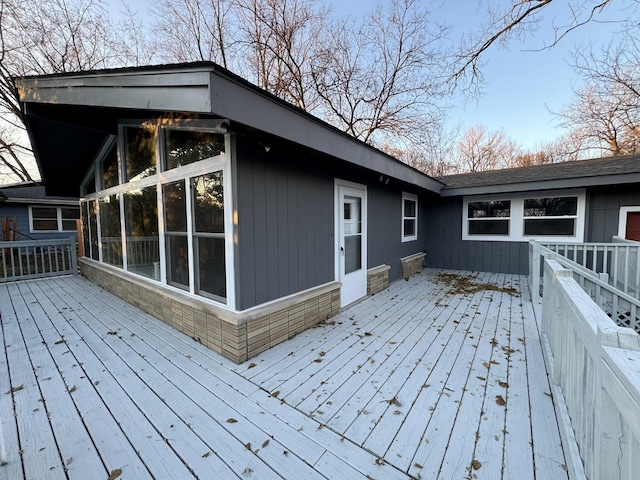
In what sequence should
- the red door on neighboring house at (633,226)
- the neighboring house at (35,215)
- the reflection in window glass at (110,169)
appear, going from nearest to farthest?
the reflection in window glass at (110,169) → the red door on neighboring house at (633,226) → the neighboring house at (35,215)

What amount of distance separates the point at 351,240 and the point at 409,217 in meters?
3.05

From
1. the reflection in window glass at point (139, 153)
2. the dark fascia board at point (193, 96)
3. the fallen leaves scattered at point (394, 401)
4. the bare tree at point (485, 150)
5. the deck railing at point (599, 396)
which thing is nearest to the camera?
the deck railing at point (599, 396)

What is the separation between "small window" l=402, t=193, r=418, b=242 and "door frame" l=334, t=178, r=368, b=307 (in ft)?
6.94

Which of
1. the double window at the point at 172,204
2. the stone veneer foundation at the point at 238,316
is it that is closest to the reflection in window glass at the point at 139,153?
the double window at the point at 172,204

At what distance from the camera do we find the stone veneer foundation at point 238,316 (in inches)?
110

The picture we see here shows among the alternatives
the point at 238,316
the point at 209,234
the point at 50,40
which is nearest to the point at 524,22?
the point at 209,234

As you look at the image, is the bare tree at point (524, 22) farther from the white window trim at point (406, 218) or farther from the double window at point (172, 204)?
the double window at point (172, 204)

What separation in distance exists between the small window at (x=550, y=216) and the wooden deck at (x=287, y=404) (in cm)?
403

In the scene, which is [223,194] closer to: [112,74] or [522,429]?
[112,74]

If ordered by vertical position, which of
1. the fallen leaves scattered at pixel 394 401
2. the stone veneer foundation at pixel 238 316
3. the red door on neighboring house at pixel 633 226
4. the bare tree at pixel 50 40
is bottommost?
the fallen leaves scattered at pixel 394 401

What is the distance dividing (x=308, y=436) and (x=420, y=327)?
7.61ft

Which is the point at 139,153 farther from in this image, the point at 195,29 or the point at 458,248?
the point at 195,29

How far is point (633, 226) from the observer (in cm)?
593

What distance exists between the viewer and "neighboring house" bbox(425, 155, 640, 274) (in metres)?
5.91
